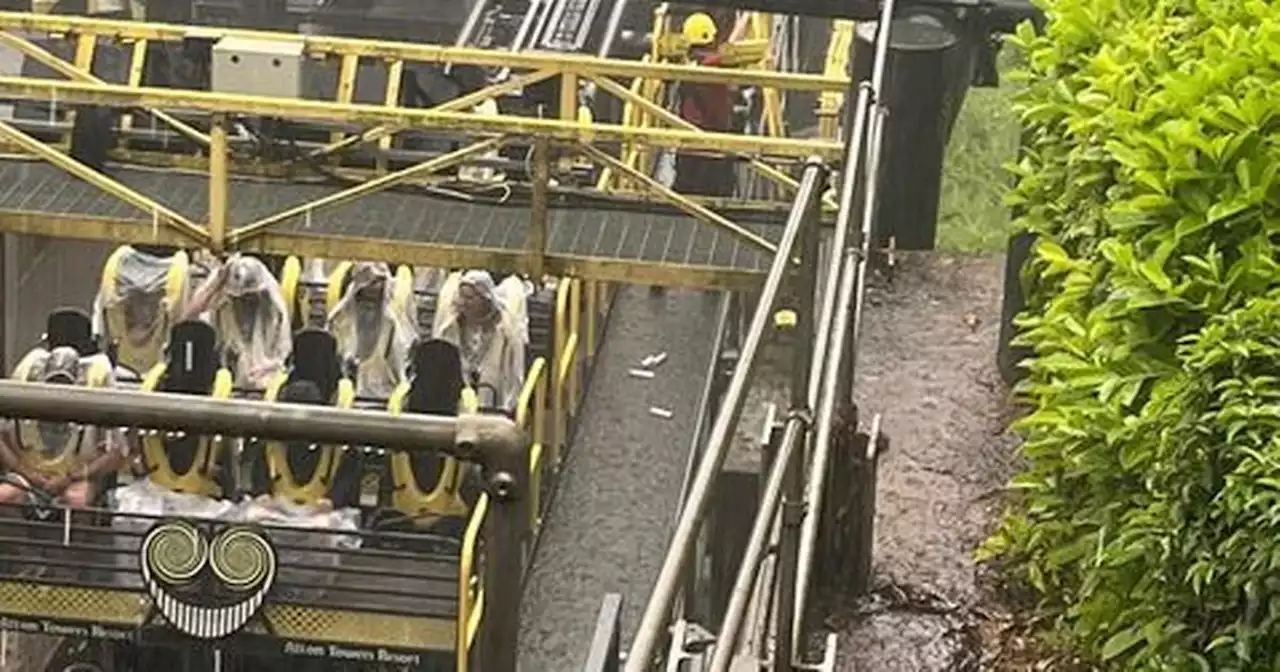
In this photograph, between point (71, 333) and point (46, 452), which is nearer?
point (46, 452)

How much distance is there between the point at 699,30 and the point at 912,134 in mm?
2032

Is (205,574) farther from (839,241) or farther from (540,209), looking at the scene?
(540,209)


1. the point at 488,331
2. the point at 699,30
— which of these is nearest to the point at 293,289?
the point at 488,331

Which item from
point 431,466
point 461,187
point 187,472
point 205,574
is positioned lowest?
point 187,472

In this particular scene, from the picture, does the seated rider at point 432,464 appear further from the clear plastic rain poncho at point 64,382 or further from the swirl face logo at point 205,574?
the swirl face logo at point 205,574

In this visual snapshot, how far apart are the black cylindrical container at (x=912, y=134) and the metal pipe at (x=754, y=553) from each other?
3961mm

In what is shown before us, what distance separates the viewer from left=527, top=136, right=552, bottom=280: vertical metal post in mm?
7113

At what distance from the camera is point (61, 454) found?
6.86 m

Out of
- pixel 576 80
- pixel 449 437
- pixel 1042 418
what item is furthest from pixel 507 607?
pixel 576 80

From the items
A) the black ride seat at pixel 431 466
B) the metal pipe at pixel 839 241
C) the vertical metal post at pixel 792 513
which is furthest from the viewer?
the black ride seat at pixel 431 466

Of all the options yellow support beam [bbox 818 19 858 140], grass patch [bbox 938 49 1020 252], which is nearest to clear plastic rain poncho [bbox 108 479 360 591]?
yellow support beam [bbox 818 19 858 140]

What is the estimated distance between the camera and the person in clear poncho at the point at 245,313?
25.5ft

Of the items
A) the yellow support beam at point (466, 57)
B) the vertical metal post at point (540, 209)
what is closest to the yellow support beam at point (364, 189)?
the vertical metal post at point (540, 209)

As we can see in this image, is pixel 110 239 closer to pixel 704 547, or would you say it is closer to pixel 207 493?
pixel 207 493
